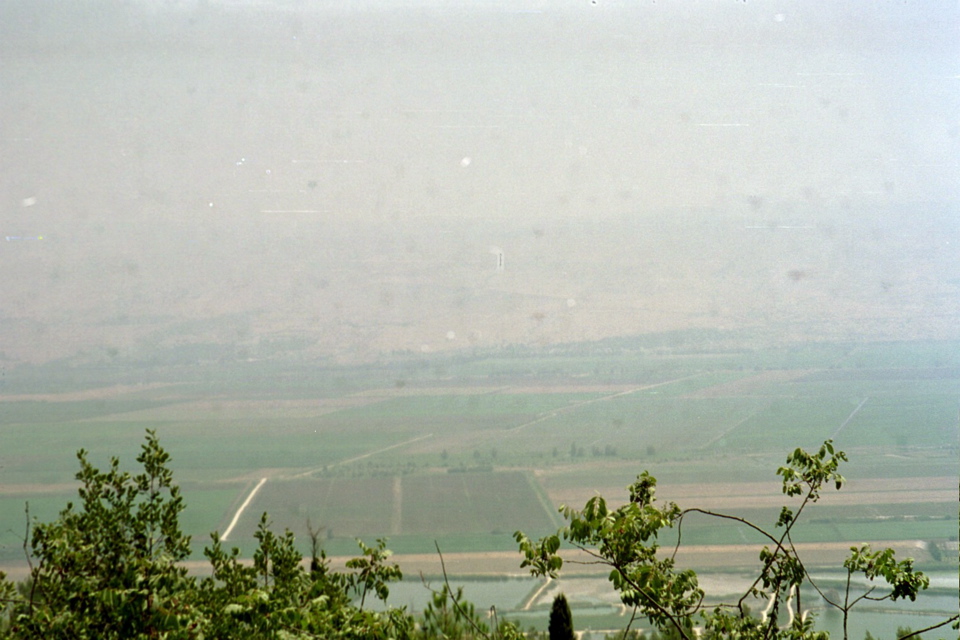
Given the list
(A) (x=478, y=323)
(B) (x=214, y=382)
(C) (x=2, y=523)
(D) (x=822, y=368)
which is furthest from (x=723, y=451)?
(C) (x=2, y=523)

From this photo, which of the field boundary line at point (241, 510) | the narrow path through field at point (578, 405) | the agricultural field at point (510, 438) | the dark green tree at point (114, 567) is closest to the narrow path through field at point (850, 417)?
the agricultural field at point (510, 438)

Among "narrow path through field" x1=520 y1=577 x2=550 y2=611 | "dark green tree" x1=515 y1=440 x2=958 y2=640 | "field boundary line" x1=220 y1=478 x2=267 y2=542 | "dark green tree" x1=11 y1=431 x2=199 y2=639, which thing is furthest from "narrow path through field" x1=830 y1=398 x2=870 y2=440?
"dark green tree" x1=11 y1=431 x2=199 y2=639

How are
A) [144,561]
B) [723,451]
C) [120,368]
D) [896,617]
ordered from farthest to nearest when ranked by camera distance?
[120,368] < [723,451] < [896,617] < [144,561]

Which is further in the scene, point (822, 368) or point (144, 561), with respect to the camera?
point (822, 368)

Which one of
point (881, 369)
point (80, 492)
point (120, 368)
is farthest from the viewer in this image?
point (881, 369)

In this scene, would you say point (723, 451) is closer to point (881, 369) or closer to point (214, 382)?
point (881, 369)

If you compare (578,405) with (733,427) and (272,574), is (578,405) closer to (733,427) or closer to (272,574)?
(733,427)

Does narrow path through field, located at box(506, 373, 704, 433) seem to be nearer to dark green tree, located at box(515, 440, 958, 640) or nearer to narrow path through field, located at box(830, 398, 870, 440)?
narrow path through field, located at box(830, 398, 870, 440)
